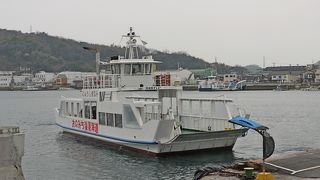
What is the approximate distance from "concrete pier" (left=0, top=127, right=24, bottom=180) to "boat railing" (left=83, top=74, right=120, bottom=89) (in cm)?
2116

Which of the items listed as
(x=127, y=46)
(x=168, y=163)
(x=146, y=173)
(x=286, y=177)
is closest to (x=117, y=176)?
(x=146, y=173)

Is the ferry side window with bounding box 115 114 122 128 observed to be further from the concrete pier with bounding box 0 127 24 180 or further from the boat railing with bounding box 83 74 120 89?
the concrete pier with bounding box 0 127 24 180

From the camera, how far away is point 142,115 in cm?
2825

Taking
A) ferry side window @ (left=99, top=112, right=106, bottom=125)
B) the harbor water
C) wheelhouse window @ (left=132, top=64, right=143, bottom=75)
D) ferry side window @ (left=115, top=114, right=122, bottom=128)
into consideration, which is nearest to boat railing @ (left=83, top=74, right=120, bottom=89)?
wheelhouse window @ (left=132, top=64, right=143, bottom=75)

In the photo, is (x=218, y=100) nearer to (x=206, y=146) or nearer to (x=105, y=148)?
(x=206, y=146)

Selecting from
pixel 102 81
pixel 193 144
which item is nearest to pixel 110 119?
pixel 102 81

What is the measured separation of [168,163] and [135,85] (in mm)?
8172

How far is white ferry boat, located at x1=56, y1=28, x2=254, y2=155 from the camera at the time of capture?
2623 centimetres

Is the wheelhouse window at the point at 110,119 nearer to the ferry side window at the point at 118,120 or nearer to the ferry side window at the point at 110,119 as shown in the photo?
the ferry side window at the point at 110,119

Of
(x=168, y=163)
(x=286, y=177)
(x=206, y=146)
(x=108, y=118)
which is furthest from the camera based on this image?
(x=108, y=118)

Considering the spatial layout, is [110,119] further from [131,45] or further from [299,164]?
[299,164]

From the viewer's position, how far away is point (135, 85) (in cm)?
3188

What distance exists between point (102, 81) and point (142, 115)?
20.4ft

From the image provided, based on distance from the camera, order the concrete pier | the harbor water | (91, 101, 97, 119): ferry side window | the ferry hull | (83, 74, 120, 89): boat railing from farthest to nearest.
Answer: (91, 101, 97, 119): ferry side window < (83, 74, 120, 89): boat railing < the ferry hull < the harbor water < the concrete pier
